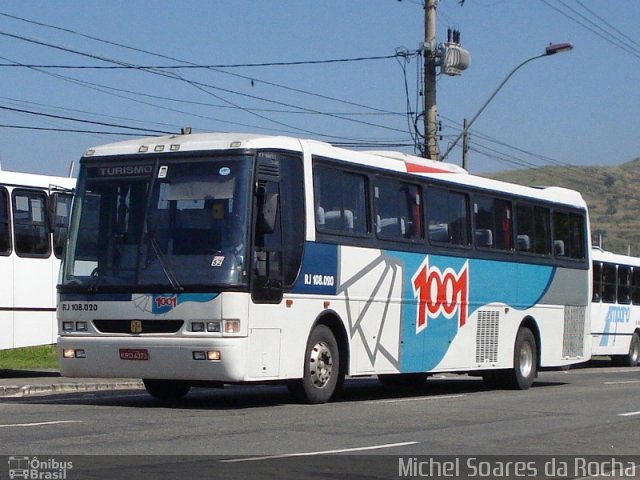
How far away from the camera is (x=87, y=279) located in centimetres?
1611

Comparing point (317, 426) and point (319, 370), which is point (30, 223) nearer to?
point (319, 370)

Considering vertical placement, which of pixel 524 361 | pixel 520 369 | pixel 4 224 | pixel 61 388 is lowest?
pixel 61 388

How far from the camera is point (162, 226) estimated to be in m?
15.8

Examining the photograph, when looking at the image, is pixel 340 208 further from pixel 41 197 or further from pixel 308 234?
pixel 41 197

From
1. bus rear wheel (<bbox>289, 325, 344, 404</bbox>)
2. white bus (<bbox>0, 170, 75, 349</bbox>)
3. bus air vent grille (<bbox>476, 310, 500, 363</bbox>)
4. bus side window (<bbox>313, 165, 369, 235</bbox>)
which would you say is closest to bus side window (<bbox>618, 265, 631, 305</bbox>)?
bus air vent grille (<bbox>476, 310, 500, 363</bbox>)

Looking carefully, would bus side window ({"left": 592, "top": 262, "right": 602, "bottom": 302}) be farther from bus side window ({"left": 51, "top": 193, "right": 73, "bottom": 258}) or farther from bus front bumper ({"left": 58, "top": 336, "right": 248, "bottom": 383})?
bus front bumper ({"left": 58, "top": 336, "right": 248, "bottom": 383})

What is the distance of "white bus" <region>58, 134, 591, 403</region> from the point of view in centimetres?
1553

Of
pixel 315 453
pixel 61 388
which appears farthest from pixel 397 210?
pixel 315 453

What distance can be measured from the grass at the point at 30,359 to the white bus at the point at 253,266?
31.0ft

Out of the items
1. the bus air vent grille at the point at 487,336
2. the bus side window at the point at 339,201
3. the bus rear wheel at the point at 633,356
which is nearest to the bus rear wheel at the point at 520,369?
the bus air vent grille at the point at 487,336

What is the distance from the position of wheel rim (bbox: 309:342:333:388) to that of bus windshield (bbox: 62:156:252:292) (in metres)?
1.82

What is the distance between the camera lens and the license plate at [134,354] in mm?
15656

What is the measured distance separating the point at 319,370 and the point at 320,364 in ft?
0.25

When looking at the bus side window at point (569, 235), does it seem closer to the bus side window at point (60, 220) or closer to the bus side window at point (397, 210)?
the bus side window at point (397, 210)
